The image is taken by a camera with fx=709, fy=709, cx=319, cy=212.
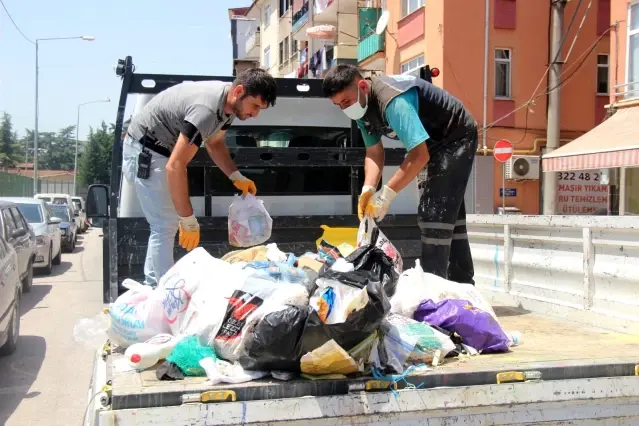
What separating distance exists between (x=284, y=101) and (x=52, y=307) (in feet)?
22.6

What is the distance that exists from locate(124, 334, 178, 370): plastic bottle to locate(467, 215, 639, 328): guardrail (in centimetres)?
246

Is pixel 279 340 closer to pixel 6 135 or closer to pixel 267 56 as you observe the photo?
pixel 267 56

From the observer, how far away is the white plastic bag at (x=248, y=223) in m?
4.09

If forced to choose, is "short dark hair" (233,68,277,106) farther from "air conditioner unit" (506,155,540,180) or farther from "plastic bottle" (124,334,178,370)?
"air conditioner unit" (506,155,540,180)

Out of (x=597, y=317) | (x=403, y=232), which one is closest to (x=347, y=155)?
(x=403, y=232)

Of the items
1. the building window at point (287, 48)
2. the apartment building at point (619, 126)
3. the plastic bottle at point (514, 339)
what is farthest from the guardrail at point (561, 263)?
the building window at point (287, 48)

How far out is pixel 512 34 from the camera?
22.4 meters

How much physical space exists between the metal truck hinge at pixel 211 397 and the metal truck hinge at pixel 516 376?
944mm

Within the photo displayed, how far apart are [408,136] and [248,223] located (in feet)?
3.40

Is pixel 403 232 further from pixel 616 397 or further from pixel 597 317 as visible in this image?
pixel 616 397

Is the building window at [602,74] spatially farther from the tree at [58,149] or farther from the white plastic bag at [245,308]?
the tree at [58,149]

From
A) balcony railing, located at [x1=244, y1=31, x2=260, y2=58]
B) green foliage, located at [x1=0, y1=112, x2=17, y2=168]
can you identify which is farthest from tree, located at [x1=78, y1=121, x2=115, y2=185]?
balcony railing, located at [x1=244, y1=31, x2=260, y2=58]

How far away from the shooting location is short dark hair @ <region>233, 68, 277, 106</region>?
12.0 ft

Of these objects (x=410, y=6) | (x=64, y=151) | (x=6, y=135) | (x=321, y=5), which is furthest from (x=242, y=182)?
(x=64, y=151)
